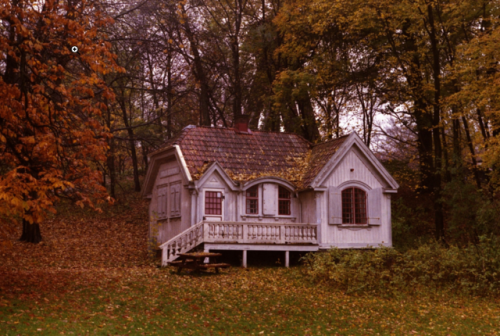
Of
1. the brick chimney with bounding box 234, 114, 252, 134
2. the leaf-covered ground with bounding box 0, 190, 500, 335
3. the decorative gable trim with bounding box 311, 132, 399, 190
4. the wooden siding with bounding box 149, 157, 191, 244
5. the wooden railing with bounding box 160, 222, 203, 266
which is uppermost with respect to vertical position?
the brick chimney with bounding box 234, 114, 252, 134

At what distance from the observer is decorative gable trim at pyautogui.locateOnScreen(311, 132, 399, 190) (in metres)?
23.2

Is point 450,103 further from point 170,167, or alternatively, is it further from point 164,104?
point 164,104

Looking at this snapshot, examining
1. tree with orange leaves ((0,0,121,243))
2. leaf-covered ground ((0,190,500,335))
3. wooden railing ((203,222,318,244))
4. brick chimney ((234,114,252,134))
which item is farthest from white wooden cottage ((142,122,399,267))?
tree with orange leaves ((0,0,121,243))

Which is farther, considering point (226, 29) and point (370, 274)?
point (226, 29)

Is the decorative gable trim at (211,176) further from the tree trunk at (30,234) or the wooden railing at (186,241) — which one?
the tree trunk at (30,234)

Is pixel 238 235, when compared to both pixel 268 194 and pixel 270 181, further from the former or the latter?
pixel 270 181

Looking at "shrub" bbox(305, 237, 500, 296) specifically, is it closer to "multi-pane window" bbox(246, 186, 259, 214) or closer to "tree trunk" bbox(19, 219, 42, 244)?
"multi-pane window" bbox(246, 186, 259, 214)

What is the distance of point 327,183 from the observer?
23.4 m

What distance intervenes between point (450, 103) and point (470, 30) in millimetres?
6826

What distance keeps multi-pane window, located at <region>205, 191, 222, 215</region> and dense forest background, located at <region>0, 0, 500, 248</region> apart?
13.6 ft

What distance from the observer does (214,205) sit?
895 inches

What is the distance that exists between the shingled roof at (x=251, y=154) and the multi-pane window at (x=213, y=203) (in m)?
0.94

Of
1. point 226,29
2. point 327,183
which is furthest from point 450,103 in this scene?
point 226,29

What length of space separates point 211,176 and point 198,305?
9.06m
